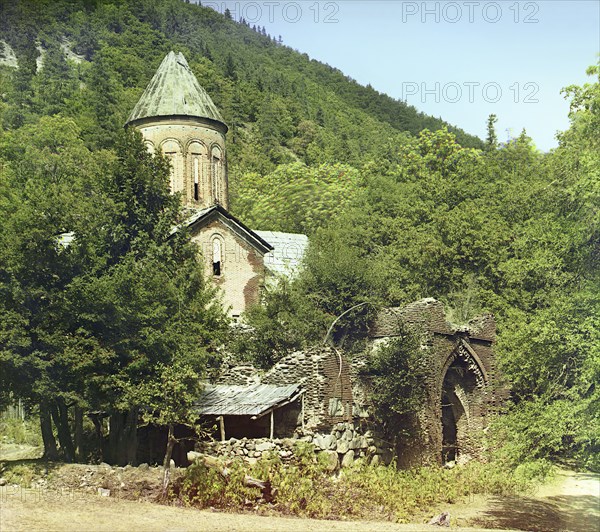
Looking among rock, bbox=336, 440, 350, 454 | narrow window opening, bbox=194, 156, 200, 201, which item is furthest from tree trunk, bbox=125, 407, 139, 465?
narrow window opening, bbox=194, 156, 200, 201

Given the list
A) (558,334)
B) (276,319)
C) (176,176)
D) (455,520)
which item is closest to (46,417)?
(276,319)

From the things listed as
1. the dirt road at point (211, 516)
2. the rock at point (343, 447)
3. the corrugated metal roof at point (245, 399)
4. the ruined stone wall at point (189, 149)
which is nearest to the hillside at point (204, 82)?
the ruined stone wall at point (189, 149)

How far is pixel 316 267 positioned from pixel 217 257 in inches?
205

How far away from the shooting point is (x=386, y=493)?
1911cm

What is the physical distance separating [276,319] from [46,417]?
8109 mm

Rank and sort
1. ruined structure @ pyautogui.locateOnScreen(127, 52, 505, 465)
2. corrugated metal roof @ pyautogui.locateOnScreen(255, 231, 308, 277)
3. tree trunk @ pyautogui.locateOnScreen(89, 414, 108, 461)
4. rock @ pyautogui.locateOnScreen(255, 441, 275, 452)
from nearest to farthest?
rock @ pyautogui.locateOnScreen(255, 441, 275, 452) < ruined structure @ pyautogui.locateOnScreen(127, 52, 505, 465) < tree trunk @ pyautogui.locateOnScreen(89, 414, 108, 461) < corrugated metal roof @ pyautogui.locateOnScreen(255, 231, 308, 277)

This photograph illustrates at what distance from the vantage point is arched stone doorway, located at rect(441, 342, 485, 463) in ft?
85.1

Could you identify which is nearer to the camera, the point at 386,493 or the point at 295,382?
the point at 386,493

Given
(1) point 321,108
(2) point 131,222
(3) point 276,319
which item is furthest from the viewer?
(1) point 321,108

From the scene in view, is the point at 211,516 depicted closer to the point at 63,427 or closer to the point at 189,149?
the point at 63,427

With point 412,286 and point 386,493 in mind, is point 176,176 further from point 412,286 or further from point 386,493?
point 386,493

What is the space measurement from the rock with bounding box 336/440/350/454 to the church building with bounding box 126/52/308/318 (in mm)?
10664

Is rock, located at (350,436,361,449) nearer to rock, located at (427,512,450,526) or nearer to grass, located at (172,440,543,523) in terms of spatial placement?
grass, located at (172,440,543,523)

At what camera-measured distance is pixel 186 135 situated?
32656 millimetres
